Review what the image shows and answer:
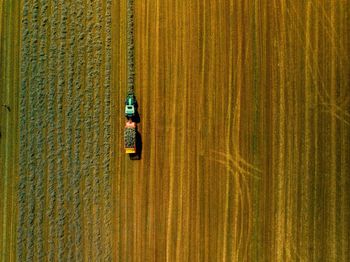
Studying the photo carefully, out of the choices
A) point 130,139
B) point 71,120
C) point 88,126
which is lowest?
point 130,139

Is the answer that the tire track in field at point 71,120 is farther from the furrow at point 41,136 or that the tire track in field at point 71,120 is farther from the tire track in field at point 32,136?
the tire track in field at point 32,136

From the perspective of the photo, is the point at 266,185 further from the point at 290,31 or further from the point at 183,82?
the point at 290,31

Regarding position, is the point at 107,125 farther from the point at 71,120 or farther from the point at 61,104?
the point at 61,104

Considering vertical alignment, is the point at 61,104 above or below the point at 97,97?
below

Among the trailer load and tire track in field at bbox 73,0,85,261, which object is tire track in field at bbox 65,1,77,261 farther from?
the trailer load

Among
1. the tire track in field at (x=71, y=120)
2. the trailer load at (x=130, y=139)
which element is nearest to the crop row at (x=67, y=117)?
the tire track in field at (x=71, y=120)

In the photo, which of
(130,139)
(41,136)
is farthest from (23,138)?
(130,139)

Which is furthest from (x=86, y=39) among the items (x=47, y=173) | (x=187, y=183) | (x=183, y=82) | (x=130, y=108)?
(x=187, y=183)
